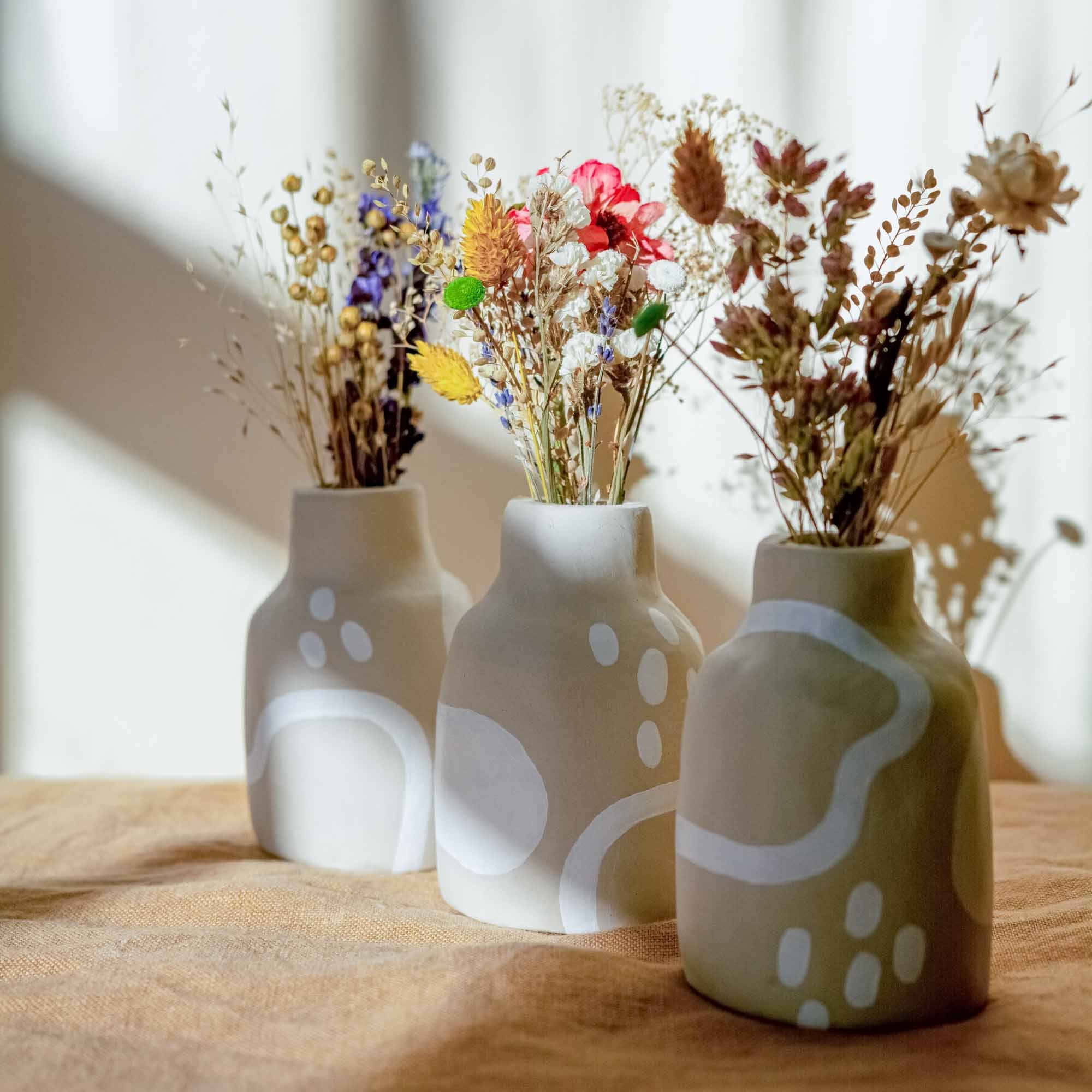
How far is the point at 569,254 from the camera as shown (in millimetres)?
1195

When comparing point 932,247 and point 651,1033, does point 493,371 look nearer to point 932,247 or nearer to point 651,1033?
point 932,247

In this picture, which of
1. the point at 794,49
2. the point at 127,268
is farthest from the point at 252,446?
the point at 794,49

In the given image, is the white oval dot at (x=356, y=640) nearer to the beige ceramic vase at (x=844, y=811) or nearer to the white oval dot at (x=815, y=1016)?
the beige ceramic vase at (x=844, y=811)

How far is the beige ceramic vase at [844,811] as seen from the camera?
99 cm

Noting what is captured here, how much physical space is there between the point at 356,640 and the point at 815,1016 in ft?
2.27

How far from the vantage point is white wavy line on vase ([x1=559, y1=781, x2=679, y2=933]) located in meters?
1.25

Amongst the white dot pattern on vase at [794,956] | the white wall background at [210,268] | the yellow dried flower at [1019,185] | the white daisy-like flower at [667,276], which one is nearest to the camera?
the yellow dried flower at [1019,185]

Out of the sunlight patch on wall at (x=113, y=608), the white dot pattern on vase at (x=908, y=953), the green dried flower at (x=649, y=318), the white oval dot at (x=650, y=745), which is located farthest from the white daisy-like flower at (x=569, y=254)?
the sunlight patch on wall at (x=113, y=608)

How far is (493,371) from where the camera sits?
1.33 metres

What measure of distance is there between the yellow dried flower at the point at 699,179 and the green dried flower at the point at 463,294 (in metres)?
0.26

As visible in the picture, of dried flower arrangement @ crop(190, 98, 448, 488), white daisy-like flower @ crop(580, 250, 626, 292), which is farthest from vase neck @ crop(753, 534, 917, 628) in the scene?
dried flower arrangement @ crop(190, 98, 448, 488)

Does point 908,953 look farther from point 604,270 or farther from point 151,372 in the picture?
point 151,372

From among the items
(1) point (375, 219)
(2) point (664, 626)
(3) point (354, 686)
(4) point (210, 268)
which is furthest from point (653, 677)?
(4) point (210, 268)

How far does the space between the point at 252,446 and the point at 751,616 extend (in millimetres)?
1014
